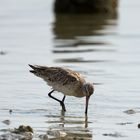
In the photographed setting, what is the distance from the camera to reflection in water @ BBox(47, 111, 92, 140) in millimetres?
10266

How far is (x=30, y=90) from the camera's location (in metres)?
13.6

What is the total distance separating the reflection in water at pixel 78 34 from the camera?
719 inches

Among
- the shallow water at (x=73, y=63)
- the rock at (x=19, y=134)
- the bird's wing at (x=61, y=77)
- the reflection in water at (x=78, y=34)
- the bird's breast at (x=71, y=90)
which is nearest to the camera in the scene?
the rock at (x=19, y=134)

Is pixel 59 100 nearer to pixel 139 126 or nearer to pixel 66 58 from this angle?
pixel 139 126

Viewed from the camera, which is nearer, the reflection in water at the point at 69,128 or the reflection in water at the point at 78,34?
the reflection in water at the point at 69,128

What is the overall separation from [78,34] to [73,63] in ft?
15.9

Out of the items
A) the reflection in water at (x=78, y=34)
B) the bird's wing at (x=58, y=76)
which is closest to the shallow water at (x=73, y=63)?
the reflection in water at (x=78, y=34)

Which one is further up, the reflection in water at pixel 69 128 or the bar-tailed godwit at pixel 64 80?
the bar-tailed godwit at pixel 64 80

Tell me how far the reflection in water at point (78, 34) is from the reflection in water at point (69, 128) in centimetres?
547

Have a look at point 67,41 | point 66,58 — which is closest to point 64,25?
point 67,41

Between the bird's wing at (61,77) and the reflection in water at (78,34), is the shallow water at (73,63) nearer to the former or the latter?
the reflection in water at (78,34)

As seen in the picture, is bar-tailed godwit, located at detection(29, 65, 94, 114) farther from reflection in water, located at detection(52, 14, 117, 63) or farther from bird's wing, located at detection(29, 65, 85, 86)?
reflection in water, located at detection(52, 14, 117, 63)

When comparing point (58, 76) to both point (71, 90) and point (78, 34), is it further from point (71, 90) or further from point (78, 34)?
point (78, 34)

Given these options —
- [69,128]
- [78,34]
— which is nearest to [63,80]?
[69,128]
